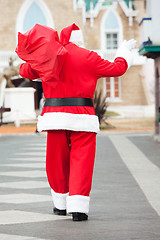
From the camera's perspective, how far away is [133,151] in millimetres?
14758

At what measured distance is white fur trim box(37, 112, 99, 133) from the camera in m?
6.47

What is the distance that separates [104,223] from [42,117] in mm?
1289

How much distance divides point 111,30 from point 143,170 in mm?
32940

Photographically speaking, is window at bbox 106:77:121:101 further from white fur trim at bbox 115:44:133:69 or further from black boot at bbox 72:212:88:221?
black boot at bbox 72:212:88:221

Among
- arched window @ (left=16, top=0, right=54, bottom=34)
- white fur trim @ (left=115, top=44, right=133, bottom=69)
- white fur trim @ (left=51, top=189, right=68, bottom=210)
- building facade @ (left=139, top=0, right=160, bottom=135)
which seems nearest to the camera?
white fur trim @ (left=51, top=189, right=68, bottom=210)

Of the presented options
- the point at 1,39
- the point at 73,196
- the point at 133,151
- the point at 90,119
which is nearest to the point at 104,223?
the point at 73,196

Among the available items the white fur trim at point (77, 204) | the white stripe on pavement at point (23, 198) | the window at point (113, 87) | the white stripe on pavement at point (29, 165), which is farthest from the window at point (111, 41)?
the white fur trim at point (77, 204)

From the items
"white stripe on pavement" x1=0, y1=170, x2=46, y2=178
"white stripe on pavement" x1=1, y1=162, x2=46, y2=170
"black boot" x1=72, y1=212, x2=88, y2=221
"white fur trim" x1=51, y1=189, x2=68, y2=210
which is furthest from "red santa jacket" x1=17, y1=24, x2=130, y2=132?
"white stripe on pavement" x1=1, y1=162, x2=46, y2=170

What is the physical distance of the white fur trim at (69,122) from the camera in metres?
6.47

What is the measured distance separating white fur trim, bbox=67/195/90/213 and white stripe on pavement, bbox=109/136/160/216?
0.85 m

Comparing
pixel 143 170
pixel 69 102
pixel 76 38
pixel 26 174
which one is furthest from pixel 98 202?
pixel 143 170

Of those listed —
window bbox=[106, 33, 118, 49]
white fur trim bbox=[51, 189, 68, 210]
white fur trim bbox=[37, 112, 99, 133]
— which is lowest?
white fur trim bbox=[51, 189, 68, 210]

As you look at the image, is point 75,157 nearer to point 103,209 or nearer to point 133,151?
point 103,209

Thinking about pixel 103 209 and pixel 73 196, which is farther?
pixel 103 209
